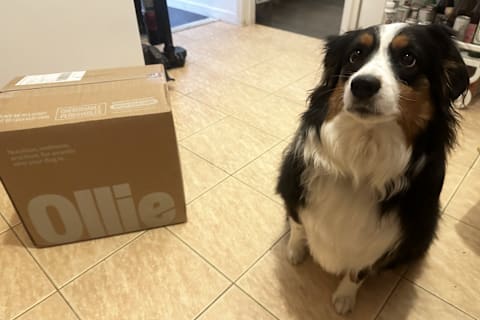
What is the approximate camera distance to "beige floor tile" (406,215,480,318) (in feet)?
4.18

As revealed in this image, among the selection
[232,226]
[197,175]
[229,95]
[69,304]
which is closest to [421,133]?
[232,226]

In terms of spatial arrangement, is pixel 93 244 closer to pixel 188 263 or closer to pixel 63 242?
pixel 63 242

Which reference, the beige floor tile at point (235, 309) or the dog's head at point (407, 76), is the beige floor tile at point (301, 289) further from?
the dog's head at point (407, 76)

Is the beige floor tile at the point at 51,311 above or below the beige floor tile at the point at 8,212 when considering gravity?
below

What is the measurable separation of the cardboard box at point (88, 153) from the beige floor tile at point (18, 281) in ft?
0.32

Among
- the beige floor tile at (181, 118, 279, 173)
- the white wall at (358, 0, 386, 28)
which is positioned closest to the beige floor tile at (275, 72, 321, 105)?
the beige floor tile at (181, 118, 279, 173)

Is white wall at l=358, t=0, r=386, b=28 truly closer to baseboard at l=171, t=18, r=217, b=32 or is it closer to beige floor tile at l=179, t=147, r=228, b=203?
baseboard at l=171, t=18, r=217, b=32

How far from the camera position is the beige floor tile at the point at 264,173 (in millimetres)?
1695

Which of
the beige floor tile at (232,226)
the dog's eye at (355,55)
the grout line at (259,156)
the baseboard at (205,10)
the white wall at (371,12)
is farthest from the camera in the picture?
the baseboard at (205,10)

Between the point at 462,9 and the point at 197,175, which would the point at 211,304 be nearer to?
the point at 197,175

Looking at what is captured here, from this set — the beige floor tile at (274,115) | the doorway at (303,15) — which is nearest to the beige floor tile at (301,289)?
the beige floor tile at (274,115)

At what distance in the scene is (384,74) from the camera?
2.76 ft

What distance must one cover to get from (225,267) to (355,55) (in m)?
0.87

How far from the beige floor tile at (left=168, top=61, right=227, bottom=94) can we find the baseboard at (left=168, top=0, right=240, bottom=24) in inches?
46.0
